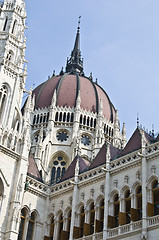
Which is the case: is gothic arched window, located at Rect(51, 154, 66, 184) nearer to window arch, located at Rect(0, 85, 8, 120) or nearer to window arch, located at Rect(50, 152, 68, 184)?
window arch, located at Rect(50, 152, 68, 184)

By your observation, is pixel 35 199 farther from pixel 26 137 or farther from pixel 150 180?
pixel 150 180

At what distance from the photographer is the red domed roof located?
46.0 metres

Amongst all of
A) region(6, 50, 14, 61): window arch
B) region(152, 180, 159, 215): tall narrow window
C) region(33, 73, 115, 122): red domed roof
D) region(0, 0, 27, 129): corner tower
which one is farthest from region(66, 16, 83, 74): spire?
region(152, 180, 159, 215): tall narrow window

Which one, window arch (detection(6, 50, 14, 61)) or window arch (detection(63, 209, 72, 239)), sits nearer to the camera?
window arch (detection(63, 209, 72, 239))

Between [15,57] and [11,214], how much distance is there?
45.3 feet

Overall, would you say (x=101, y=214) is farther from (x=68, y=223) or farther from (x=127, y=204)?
(x=68, y=223)

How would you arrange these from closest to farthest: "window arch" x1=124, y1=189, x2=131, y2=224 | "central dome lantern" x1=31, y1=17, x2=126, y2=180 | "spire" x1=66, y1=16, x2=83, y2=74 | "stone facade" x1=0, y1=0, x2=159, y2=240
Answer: "stone facade" x1=0, y1=0, x2=159, y2=240
"window arch" x1=124, y1=189, x2=131, y2=224
"central dome lantern" x1=31, y1=17, x2=126, y2=180
"spire" x1=66, y1=16, x2=83, y2=74

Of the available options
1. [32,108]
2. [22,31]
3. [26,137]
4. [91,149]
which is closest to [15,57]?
[22,31]

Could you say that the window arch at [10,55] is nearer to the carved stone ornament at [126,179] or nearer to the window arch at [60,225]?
the window arch at [60,225]

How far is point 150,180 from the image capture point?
78.3ft

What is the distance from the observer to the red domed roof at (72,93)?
46031mm

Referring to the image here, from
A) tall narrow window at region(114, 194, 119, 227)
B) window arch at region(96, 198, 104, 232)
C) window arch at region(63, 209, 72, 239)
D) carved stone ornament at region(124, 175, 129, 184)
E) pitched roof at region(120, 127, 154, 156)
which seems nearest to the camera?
tall narrow window at region(114, 194, 119, 227)

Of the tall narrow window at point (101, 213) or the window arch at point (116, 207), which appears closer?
the window arch at point (116, 207)

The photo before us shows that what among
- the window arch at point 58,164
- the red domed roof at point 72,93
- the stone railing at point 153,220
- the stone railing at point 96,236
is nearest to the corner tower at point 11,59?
the stone railing at point 96,236
